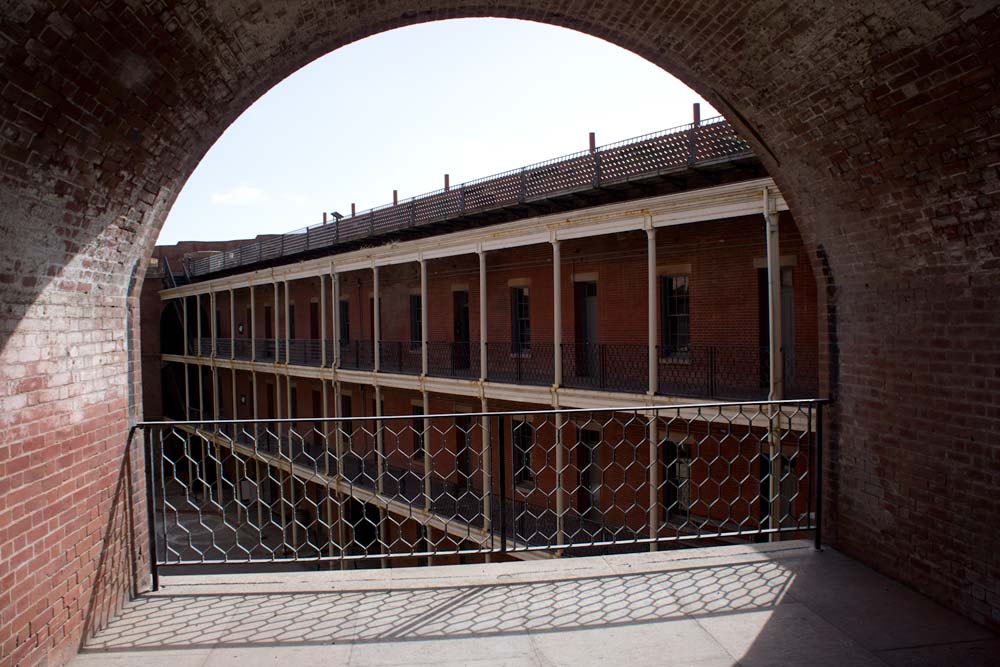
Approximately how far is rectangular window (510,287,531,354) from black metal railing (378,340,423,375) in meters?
2.98

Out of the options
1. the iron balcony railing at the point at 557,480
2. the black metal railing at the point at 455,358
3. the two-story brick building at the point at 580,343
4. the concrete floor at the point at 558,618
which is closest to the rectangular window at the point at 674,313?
the two-story brick building at the point at 580,343

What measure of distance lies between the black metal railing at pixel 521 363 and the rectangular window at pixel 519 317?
159 mm

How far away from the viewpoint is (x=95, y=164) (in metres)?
3.46

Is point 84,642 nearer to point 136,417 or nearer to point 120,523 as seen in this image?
point 120,523

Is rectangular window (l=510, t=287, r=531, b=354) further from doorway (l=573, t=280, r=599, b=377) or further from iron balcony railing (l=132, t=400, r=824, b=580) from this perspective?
iron balcony railing (l=132, t=400, r=824, b=580)

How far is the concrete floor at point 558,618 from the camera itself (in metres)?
3.62

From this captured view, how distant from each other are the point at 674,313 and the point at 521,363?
175 inches

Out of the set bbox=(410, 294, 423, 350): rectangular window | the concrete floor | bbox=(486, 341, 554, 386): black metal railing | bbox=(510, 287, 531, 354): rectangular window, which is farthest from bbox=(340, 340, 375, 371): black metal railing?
the concrete floor

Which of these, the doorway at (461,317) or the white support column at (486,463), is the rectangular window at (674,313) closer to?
the white support column at (486,463)

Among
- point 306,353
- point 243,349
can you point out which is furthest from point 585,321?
point 243,349

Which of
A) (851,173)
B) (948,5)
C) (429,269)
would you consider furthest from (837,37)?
(429,269)

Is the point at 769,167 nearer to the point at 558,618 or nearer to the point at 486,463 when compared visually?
the point at 558,618

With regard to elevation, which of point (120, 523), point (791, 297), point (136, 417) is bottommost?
point (120, 523)

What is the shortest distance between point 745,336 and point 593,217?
3.68 m
